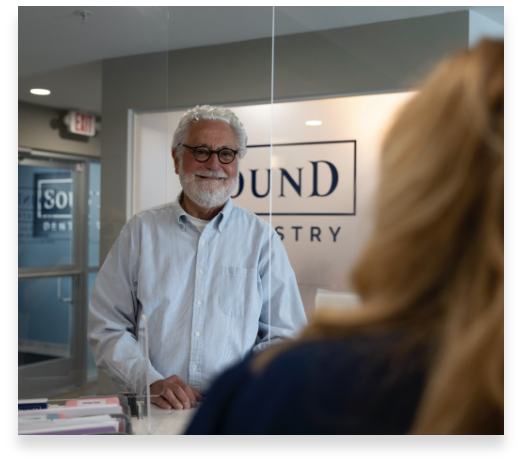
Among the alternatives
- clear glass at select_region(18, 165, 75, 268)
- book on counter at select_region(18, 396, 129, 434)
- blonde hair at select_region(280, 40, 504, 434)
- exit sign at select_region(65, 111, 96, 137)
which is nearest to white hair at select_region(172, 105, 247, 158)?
exit sign at select_region(65, 111, 96, 137)

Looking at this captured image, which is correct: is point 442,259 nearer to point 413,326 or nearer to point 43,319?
point 413,326

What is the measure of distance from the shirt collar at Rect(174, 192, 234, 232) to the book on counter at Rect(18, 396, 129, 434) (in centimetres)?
64

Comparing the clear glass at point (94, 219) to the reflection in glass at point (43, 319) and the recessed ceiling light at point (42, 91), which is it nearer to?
the reflection in glass at point (43, 319)

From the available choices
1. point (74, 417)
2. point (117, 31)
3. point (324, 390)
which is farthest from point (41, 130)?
point (324, 390)

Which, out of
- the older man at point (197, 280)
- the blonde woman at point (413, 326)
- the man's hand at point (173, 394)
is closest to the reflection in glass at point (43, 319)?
the older man at point (197, 280)

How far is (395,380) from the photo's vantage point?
2.66ft

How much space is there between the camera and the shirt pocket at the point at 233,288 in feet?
7.57

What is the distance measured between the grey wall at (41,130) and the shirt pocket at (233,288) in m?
0.67

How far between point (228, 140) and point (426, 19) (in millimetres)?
756

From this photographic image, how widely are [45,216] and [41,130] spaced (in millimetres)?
284

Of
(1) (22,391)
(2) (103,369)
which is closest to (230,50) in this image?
(2) (103,369)

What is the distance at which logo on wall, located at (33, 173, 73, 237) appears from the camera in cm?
225

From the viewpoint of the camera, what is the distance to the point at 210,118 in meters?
2.35

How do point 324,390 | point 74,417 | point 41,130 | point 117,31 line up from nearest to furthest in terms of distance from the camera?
point 324,390 → point 74,417 → point 41,130 → point 117,31
